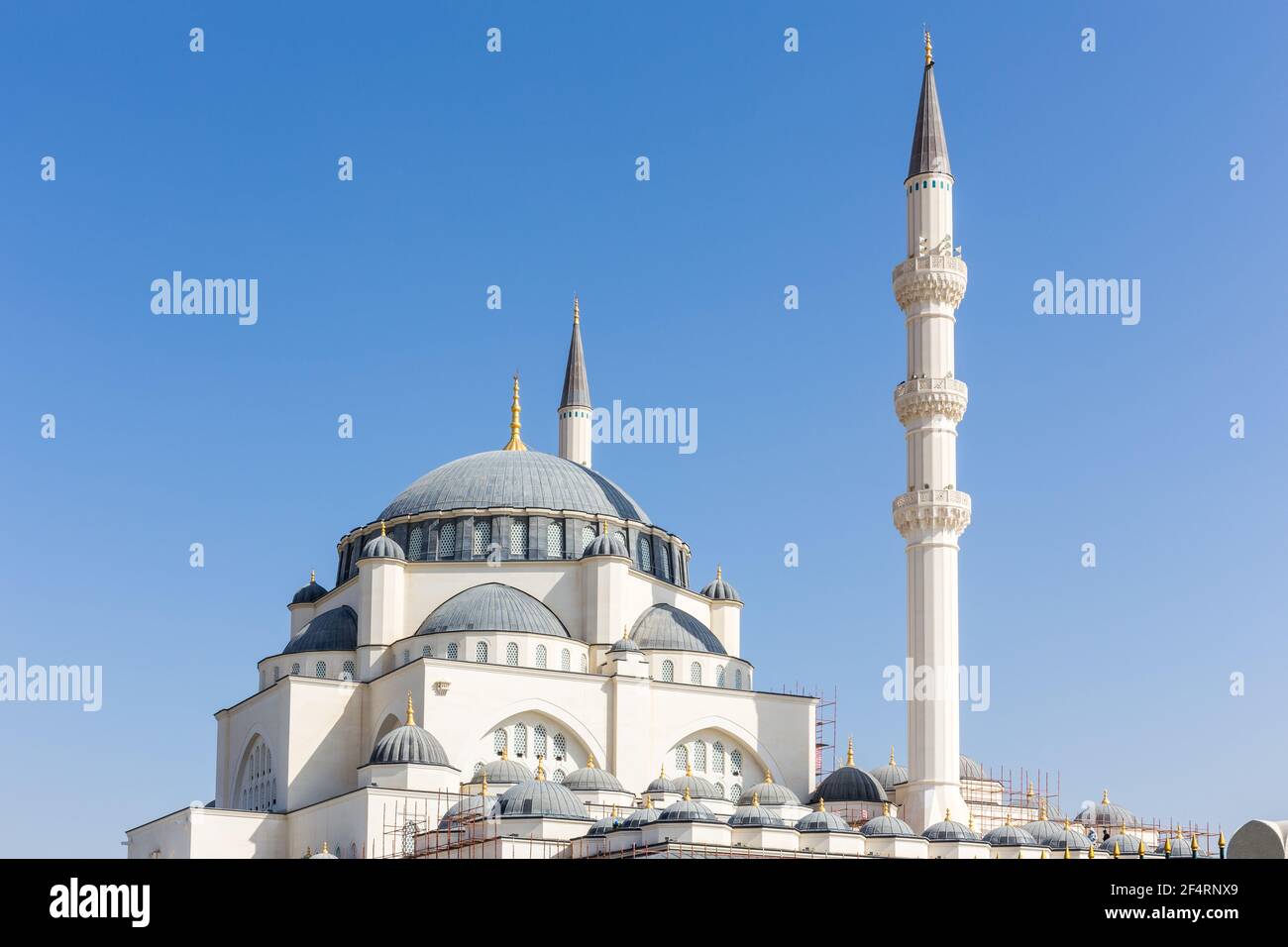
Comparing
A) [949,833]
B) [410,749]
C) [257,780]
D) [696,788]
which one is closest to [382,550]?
[257,780]

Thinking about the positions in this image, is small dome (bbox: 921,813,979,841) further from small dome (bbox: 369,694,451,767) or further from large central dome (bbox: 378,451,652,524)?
large central dome (bbox: 378,451,652,524)

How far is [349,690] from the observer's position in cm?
4338

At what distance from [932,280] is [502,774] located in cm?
1489

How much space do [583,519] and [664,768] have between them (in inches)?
277

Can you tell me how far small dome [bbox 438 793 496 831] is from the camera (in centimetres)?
3678

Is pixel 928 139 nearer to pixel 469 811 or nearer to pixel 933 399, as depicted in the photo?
pixel 933 399

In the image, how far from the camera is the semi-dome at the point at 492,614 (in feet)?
142

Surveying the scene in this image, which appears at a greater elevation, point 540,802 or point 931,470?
point 931,470

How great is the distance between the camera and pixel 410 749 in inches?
→ 1544
